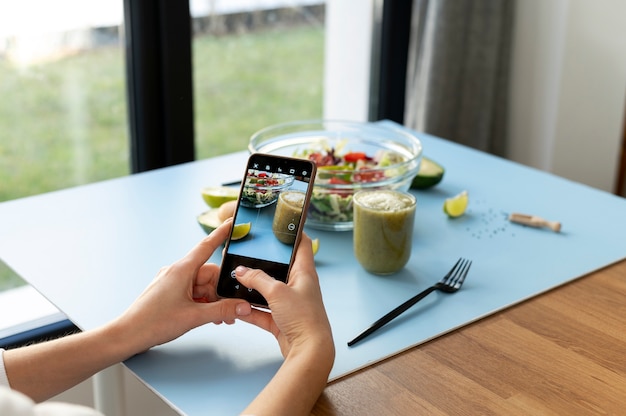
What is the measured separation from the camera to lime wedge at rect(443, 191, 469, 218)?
150 cm

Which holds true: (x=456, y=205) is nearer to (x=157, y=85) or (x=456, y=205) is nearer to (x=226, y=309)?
(x=226, y=309)

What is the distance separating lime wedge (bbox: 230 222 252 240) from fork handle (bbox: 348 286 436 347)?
209mm

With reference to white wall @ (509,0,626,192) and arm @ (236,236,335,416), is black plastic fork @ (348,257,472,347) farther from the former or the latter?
white wall @ (509,0,626,192)

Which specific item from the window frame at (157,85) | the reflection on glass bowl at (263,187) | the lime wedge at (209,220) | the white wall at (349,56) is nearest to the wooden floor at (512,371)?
the reflection on glass bowl at (263,187)

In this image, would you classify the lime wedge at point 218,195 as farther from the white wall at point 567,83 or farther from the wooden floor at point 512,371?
the white wall at point 567,83

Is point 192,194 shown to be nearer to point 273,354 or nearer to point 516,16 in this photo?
point 273,354

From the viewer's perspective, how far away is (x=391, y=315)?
116 cm

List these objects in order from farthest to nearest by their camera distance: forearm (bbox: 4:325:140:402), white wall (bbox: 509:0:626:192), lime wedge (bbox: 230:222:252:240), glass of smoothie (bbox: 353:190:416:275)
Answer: white wall (bbox: 509:0:626:192) < glass of smoothie (bbox: 353:190:416:275) < lime wedge (bbox: 230:222:252:240) < forearm (bbox: 4:325:140:402)

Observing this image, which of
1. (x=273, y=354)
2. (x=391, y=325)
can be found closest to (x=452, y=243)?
(x=391, y=325)

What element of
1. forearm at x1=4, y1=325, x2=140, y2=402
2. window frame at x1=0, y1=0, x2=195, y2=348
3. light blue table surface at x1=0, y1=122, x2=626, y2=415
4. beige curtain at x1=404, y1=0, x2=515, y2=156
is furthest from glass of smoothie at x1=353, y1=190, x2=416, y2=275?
beige curtain at x1=404, y1=0, x2=515, y2=156

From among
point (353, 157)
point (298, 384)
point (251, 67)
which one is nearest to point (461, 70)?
point (251, 67)

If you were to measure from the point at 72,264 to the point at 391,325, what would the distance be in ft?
1.73

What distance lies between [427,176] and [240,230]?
23.4 inches

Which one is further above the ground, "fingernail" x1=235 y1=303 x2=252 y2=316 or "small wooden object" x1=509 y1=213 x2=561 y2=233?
"fingernail" x1=235 y1=303 x2=252 y2=316
